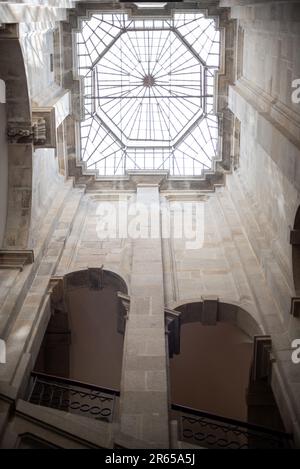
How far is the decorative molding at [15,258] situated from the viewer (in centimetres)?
1149

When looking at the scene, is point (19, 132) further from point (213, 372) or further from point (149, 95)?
point (213, 372)

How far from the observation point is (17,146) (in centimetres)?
1247

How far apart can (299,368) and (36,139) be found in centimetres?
701

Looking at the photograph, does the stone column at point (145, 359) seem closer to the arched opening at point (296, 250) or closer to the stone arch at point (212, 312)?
the stone arch at point (212, 312)

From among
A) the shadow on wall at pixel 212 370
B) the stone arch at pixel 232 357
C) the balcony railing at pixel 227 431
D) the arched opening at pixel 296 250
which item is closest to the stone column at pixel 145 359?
the balcony railing at pixel 227 431

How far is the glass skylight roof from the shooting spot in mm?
17781

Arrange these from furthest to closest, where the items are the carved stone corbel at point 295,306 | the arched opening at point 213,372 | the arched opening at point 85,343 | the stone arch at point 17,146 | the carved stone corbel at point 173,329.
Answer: the arched opening at point 85,343 < the arched opening at point 213,372 < the stone arch at point 17,146 < the carved stone corbel at point 173,329 < the carved stone corbel at point 295,306

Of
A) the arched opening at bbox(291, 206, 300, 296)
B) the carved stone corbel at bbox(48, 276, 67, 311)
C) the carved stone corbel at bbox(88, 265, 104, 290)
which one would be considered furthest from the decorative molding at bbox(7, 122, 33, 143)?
the arched opening at bbox(291, 206, 300, 296)

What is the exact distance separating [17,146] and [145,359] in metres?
5.52

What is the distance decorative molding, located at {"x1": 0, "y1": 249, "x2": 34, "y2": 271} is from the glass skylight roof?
6671 mm

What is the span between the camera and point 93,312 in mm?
15391

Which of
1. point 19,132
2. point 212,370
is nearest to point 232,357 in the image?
point 212,370

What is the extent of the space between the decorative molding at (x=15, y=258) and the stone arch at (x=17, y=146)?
29cm

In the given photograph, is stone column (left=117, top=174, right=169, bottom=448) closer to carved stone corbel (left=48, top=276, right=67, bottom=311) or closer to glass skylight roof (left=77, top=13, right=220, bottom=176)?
carved stone corbel (left=48, top=276, right=67, bottom=311)
